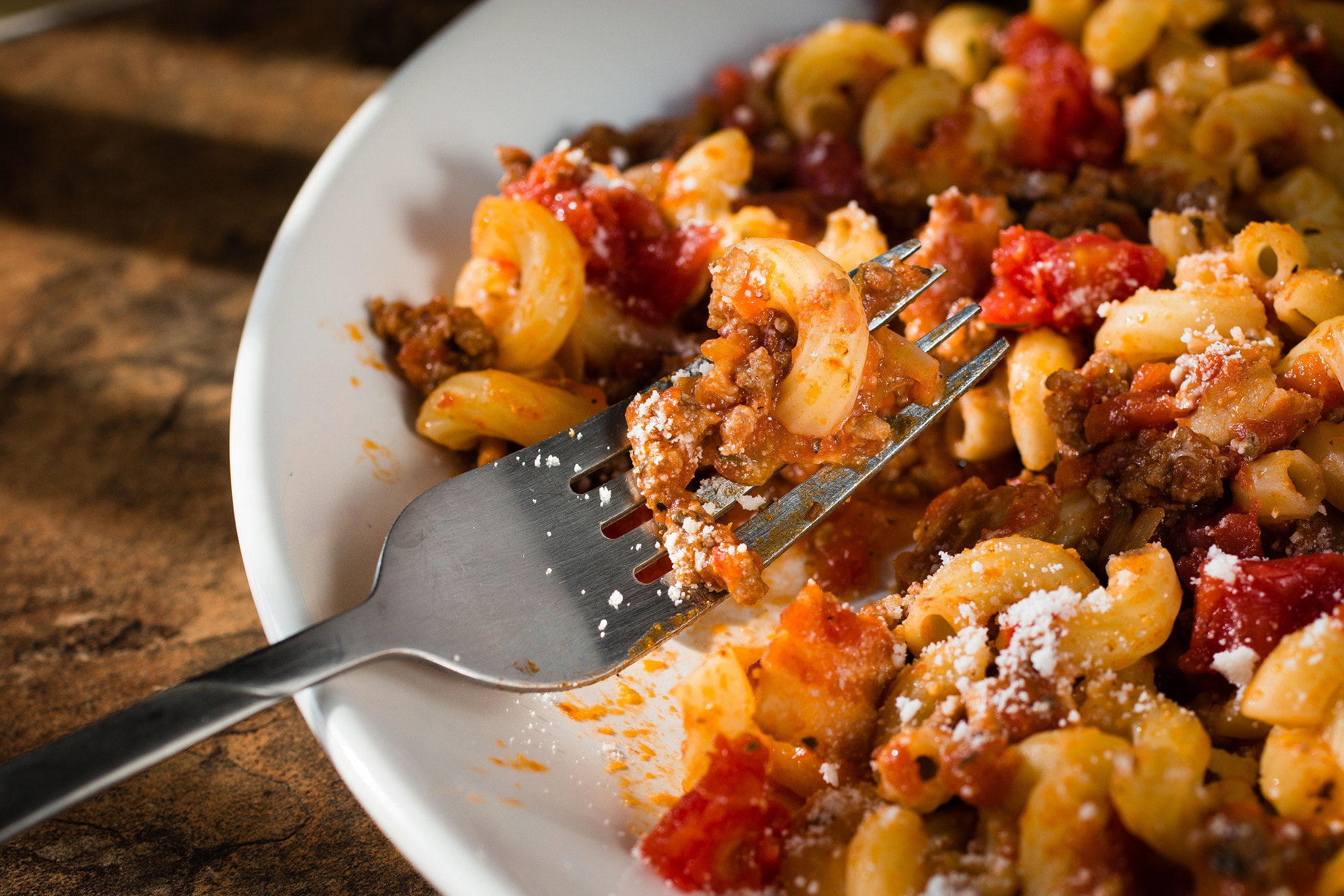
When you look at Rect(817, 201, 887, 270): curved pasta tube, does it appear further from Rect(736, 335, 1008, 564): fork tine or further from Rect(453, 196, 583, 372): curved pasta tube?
Rect(453, 196, 583, 372): curved pasta tube

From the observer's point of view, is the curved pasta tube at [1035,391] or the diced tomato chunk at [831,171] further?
the diced tomato chunk at [831,171]

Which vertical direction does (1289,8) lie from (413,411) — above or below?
above

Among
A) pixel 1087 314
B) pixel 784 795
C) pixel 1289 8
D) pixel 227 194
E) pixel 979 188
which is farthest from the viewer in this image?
pixel 227 194

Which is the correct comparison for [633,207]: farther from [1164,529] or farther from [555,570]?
[1164,529]

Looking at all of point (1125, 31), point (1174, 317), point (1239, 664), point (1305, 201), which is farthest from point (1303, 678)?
point (1125, 31)

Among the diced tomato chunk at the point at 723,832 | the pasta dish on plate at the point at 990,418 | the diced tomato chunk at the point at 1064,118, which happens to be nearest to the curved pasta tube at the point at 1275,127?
the pasta dish on plate at the point at 990,418

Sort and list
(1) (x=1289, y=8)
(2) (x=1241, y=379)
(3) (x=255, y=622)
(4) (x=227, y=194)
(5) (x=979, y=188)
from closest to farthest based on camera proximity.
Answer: (2) (x=1241, y=379)
(3) (x=255, y=622)
(5) (x=979, y=188)
(1) (x=1289, y=8)
(4) (x=227, y=194)

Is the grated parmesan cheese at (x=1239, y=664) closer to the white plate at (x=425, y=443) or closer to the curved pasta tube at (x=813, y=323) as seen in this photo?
the curved pasta tube at (x=813, y=323)

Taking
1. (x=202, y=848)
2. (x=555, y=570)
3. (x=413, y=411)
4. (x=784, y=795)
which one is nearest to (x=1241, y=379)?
(x=784, y=795)
